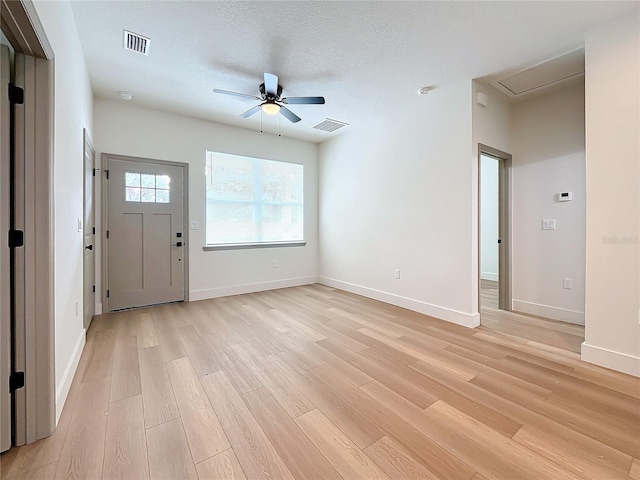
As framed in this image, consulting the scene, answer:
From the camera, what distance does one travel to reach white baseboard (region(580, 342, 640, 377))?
2141 mm

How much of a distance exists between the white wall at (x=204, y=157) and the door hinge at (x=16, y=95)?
2523 millimetres

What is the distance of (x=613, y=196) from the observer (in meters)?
2.23

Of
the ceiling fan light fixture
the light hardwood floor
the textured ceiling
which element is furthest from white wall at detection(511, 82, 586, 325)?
the ceiling fan light fixture

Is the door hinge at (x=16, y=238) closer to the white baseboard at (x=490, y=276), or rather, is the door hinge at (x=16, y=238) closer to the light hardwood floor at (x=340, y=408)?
the light hardwood floor at (x=340, y=408)

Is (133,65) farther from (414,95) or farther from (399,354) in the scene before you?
(399,354)

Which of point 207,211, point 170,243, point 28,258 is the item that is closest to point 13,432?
point 28,258

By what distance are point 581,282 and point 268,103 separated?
4.14 m

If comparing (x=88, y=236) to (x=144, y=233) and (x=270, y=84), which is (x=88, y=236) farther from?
(x=270, y=84)

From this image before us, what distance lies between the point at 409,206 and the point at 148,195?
147 inches

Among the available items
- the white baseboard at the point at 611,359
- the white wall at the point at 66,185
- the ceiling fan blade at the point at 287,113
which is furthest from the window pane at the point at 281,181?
the white baseboard at the point at 611,359

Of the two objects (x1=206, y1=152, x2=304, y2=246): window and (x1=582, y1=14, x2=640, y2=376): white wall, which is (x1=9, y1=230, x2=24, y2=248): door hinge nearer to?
(x1=206, y1=152, x2=304, y2=246): window

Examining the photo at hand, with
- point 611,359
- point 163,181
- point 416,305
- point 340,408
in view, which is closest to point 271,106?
point 163,181

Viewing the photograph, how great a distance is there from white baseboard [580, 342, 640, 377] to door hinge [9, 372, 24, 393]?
3964 millimetres

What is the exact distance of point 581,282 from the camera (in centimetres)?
324
